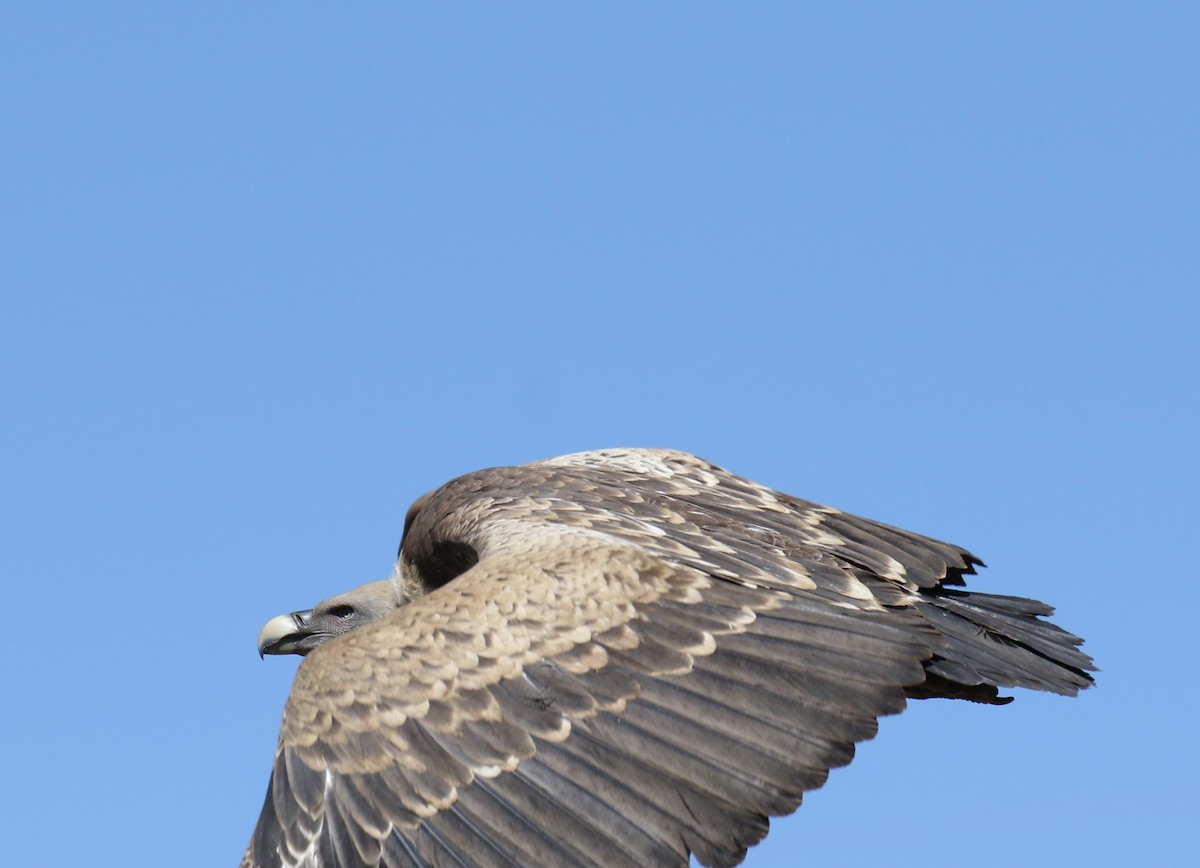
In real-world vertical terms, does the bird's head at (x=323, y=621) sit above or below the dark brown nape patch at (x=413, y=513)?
below

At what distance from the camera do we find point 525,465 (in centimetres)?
884

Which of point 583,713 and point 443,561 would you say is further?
point 443,561

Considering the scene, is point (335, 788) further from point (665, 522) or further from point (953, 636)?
point (953, 636)

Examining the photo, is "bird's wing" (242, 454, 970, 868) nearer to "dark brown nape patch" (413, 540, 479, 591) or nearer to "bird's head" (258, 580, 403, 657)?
"dark brown nape patch" (413, 540, 479, 591)

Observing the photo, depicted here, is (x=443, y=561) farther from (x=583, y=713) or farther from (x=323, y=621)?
(x=583, y=713)

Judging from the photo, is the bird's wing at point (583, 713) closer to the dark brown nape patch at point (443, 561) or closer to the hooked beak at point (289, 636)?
the dark brown nape patch at point (443, 561)

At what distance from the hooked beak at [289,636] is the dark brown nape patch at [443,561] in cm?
120

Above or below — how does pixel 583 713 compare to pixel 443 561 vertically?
below

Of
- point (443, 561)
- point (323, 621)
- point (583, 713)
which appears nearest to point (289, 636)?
point (323, 621)

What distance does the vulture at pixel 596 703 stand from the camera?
605 centimetres

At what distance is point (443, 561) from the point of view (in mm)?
8703

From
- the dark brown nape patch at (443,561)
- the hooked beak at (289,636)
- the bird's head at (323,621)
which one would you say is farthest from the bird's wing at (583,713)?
the hooked beak at (289,636)

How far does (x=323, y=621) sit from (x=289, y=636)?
8.4 inches

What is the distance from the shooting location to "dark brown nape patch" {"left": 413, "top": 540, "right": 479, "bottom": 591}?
332 inches
